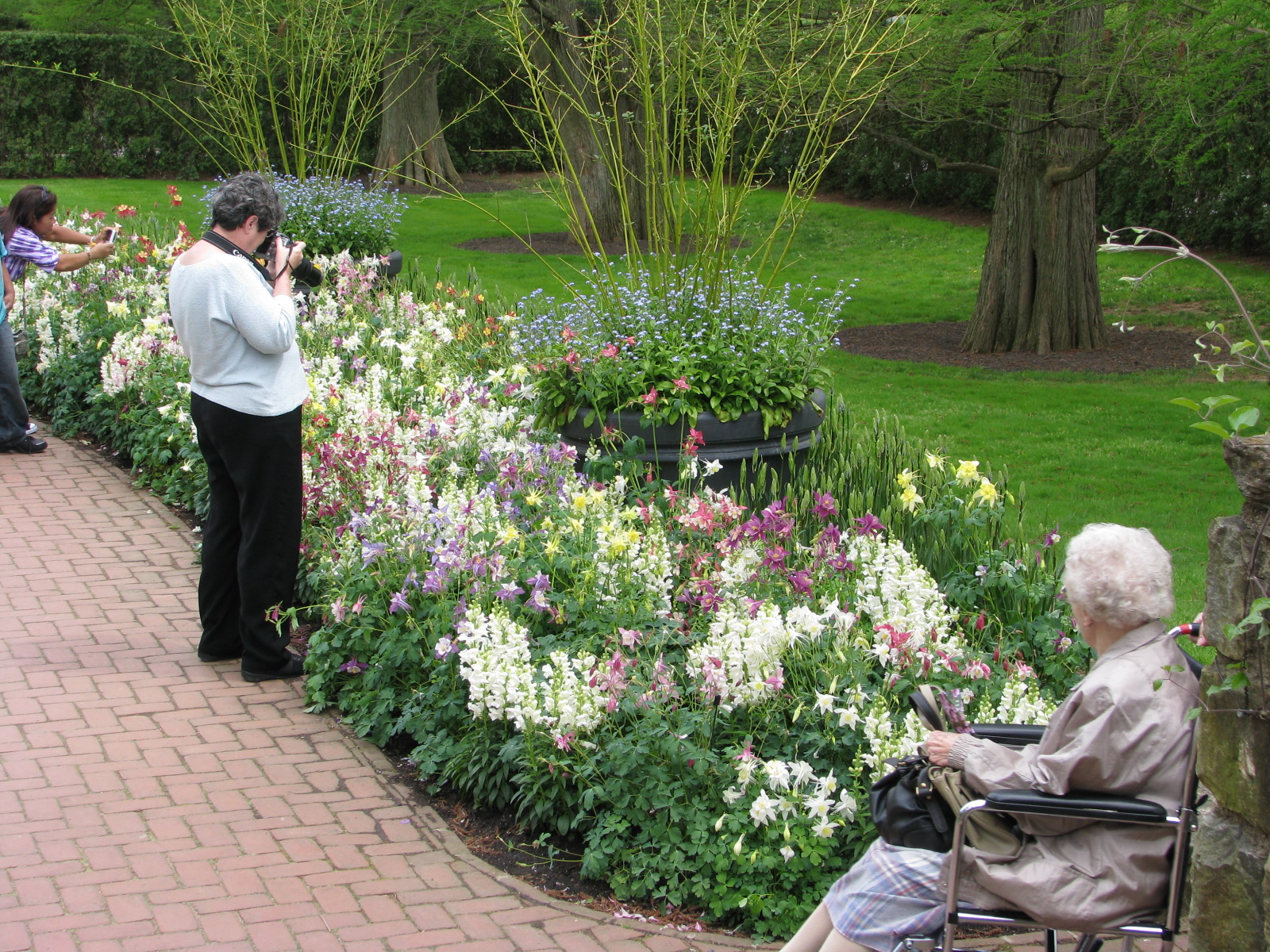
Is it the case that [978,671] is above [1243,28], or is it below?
below

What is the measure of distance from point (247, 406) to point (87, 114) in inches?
920

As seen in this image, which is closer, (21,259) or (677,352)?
(677,352)

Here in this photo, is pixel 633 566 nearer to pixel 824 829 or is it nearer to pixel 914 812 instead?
pixel 824 829

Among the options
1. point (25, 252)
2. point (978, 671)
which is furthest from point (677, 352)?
point (25, 252)

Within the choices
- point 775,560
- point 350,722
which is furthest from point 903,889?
point 350,722

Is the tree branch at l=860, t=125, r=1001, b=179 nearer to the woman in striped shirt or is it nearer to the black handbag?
the woman in striped shirt

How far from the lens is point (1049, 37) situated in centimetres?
997

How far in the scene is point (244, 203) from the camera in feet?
13.9

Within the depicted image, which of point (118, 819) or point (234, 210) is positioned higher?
point (234, 210)

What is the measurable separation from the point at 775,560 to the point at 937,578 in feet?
2.17

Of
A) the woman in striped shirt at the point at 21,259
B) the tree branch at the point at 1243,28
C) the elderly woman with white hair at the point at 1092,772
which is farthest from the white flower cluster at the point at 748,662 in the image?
the woman in striped shirt at the point at 21,259

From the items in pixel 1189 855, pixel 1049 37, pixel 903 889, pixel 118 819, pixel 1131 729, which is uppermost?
pixel 1049 37

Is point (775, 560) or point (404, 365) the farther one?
point (404, 365)

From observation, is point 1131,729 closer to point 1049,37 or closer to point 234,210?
point 234,210
